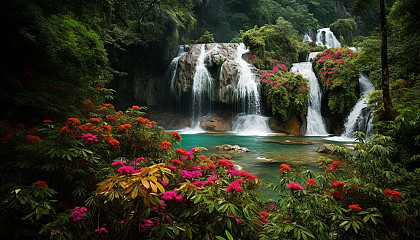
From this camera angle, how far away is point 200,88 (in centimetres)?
1795

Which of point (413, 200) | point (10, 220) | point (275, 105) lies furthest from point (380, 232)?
point (275, 105)

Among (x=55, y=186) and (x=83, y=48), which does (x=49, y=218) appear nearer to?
(x=55, y=186)

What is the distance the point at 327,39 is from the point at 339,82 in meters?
18.0

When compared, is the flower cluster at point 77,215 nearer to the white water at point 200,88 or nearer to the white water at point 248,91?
the white water at point 248,91

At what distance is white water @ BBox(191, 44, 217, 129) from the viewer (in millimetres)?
Result: 17922

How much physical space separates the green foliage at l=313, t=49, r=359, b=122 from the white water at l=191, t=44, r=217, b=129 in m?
8.85

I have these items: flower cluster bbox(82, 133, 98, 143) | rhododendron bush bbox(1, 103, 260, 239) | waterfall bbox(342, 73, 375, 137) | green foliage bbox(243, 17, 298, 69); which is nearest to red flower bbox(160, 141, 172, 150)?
rhododendron bush bbox(1, 103, 260, 239)

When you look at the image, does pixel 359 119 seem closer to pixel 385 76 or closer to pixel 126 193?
pixel 385 76

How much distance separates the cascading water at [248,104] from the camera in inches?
651

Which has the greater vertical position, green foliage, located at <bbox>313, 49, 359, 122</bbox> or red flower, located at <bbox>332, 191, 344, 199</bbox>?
green foliage, located at <bbox>313, 49, 359, 122</bbox>

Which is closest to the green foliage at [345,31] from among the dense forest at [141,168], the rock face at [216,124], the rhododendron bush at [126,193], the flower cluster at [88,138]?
the rock face at [216,124]

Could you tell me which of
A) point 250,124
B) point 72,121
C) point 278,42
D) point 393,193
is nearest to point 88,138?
point 72,121

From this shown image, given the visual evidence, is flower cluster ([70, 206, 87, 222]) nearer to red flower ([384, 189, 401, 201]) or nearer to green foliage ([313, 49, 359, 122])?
red flower ([384, 189, 401, 201])

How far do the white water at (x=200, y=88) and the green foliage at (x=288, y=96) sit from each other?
5.20m
